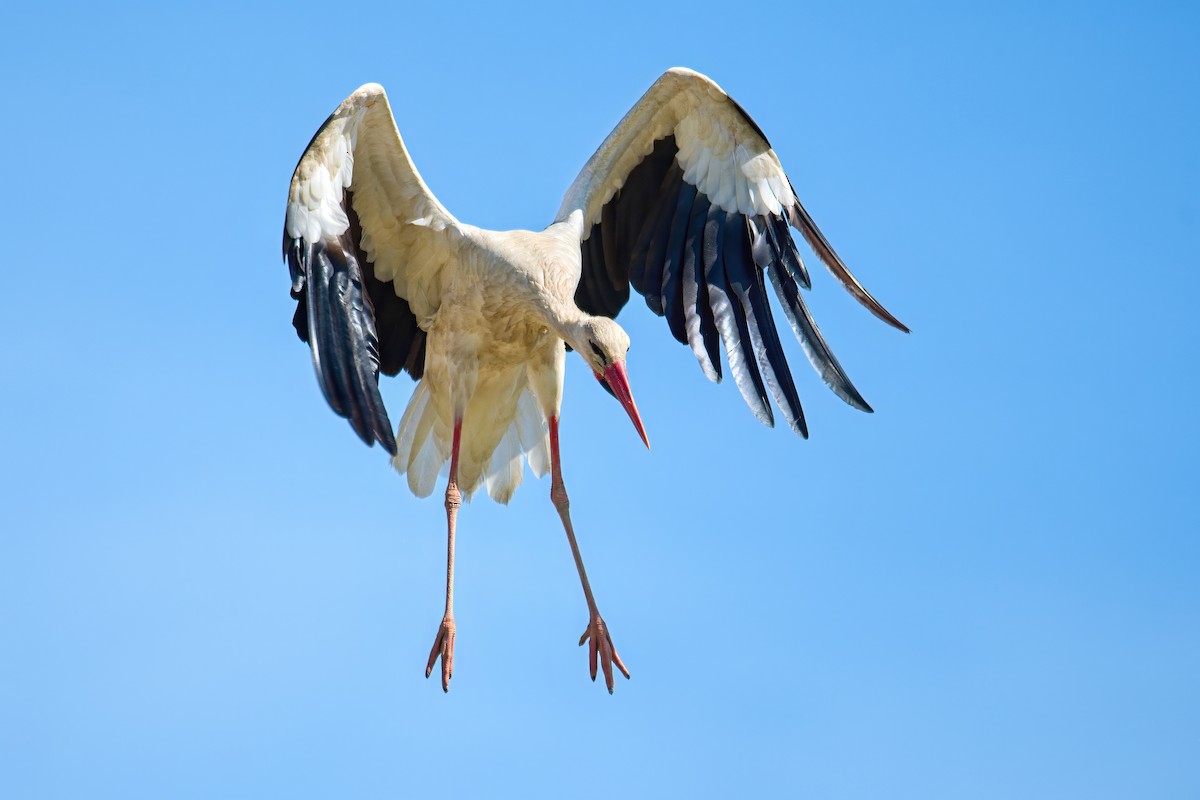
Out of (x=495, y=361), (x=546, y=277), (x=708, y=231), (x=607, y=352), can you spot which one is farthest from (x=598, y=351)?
(x=708, y=231)

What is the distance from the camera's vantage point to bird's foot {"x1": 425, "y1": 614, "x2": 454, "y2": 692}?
863 centimetres

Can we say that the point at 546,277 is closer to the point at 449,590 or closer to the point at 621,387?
the point at 621,387

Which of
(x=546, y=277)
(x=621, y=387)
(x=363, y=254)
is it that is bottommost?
(x=621, y=387)

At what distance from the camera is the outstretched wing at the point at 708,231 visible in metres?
9.32

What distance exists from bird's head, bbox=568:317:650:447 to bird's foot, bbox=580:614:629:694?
1.25 meters

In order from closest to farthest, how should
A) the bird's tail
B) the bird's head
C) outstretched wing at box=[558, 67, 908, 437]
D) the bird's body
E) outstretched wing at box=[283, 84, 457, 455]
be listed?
outstretched wing at box=[283, 84, 457, 455], the bird's head, the bird's body, outstretched wing at box=[558, 67, 908, 437], the bird's tail

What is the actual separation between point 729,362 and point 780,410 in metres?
0.42

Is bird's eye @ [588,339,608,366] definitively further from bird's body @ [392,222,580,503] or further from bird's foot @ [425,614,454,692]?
bird's foot @ [425,614,454,692]

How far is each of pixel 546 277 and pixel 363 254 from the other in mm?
1104

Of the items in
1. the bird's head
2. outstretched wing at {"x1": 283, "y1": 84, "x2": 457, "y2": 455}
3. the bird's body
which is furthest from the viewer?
the bird's body

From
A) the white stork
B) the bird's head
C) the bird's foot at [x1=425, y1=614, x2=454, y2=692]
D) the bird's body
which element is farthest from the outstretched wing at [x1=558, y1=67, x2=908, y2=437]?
the bird's foot at [x1=425, y1=614, x2=454, y2=692]

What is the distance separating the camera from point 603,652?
909 cm

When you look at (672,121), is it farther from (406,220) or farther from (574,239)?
(406,220)

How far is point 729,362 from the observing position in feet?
30.6
